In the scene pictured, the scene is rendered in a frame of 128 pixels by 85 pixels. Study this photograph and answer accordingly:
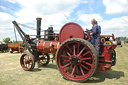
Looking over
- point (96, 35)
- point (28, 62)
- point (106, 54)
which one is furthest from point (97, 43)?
point (28, 62)

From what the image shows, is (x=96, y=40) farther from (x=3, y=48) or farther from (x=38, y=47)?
(x=3, y=48)

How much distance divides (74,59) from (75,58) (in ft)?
0.18

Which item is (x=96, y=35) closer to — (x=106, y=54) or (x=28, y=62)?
(x=106, y=54)

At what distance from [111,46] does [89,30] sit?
1047 millimetres

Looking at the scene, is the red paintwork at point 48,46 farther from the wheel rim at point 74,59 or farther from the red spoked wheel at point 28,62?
the wheel rim at point 74,59

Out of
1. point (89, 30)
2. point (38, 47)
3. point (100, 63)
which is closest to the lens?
point (100, 63)

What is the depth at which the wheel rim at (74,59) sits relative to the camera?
3772 mm

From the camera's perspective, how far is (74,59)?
3.84m

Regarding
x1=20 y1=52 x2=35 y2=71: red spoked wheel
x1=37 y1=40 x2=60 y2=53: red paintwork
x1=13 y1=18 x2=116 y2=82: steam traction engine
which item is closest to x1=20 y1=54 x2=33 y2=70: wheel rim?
x1=20 y1=52 x2=35 y2=71: red spoked wheel

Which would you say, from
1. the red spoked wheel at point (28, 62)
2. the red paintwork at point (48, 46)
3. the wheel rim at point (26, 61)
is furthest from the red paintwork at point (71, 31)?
the wheel rim at point (26, 61)

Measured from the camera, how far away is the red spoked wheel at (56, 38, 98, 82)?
3578 millimetres

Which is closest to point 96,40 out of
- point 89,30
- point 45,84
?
point 89,30

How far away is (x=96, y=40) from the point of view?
3986mm

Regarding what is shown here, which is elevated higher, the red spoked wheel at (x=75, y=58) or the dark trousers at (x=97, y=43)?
the dark trousers at (x=97, y=43)
